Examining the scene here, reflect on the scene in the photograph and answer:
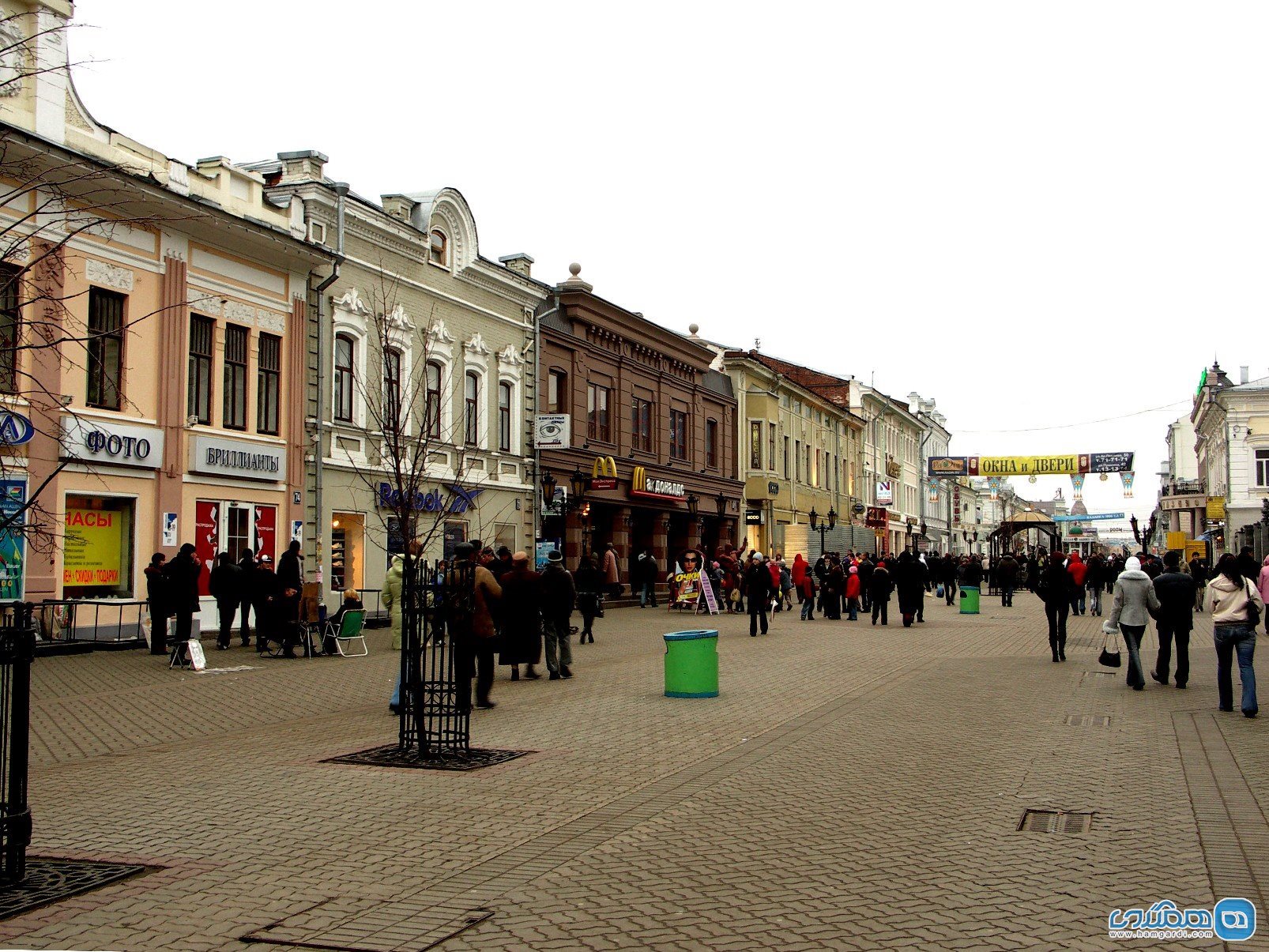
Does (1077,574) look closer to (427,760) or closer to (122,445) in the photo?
(122,445)

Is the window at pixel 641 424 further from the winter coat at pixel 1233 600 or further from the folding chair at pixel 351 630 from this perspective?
the winter coat at pixel 1233 600

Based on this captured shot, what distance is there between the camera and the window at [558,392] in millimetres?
36553

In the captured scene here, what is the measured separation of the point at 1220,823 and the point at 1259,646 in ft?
54.3

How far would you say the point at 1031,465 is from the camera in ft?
225

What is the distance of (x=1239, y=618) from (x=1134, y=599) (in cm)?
234

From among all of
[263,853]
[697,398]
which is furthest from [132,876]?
[697,398]

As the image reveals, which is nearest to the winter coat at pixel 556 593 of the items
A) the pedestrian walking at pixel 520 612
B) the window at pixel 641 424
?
the pedestrian walking at pixel 520 612

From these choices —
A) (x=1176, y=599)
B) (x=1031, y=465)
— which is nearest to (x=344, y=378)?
(x=1176, y=599)

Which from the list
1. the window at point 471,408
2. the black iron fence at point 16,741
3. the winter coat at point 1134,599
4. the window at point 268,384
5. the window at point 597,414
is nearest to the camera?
the black iron fence at point 16,741

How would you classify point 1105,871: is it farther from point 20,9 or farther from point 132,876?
point 20,9

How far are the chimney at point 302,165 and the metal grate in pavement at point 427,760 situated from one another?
1878 cm

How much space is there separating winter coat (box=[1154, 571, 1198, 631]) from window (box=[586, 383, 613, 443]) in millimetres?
24731

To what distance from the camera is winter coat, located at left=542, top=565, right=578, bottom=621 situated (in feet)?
53.1

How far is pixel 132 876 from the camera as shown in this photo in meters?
6.46
